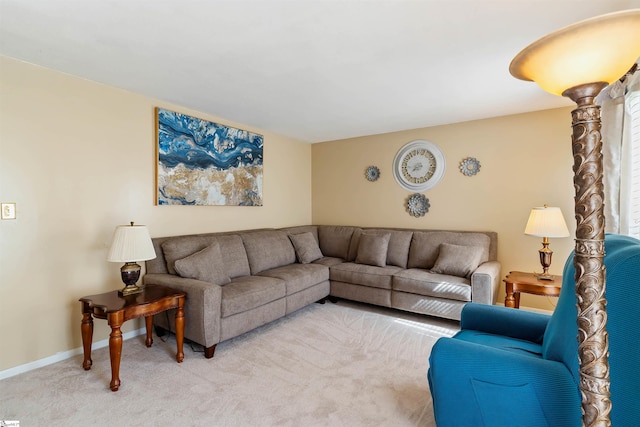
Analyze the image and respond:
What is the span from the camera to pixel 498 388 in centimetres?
122

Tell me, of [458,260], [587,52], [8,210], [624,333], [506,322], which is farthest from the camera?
[458,260]

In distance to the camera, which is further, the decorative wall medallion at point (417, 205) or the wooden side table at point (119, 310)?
the decorative wall medallion at point (417, 205)

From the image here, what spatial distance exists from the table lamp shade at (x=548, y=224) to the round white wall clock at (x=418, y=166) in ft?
4.30

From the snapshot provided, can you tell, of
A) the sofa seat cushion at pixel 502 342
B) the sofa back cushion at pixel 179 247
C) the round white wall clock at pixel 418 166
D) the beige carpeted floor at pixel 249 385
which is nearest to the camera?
the sofa seat cushion at pixel 502 342

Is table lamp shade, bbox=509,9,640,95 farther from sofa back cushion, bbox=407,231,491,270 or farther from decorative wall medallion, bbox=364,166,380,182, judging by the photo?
decorative wall medallion, bbox=364,166,380,182

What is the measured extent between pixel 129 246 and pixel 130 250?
0.03m

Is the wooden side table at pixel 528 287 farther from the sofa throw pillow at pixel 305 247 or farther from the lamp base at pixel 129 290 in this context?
the lamp base at pixel 129 290

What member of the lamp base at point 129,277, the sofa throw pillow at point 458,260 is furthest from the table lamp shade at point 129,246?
the sofa throw pillow at point 458,260

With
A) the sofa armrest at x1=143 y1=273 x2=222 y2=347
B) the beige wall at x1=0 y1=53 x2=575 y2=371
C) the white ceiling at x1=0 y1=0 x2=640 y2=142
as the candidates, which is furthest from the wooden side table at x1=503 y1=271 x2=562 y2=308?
the sofa armrest at x1=143 y1=273 x2=222 y2=347

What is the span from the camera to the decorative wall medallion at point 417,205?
13.4 ft

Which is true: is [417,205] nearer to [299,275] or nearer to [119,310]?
[299,275]

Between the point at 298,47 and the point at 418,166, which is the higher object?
the point at 298,47

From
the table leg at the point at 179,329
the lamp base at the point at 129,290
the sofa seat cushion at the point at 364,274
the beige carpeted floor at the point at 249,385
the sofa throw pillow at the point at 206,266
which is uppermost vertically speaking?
the sofa throw pillow at the point at 206,266

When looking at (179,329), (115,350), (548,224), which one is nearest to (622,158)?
→ (548,224)
